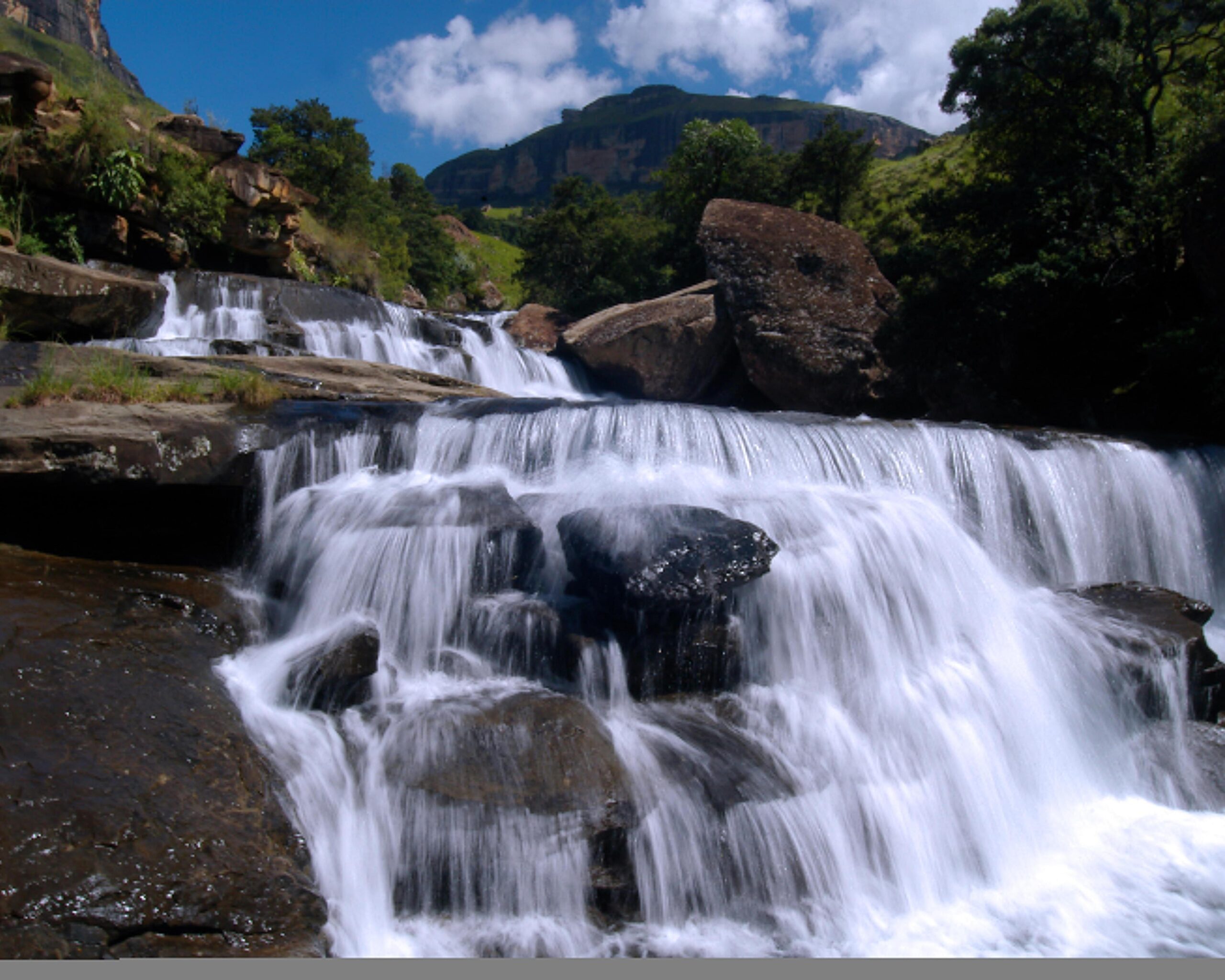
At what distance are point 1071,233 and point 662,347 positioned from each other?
24.9 feet

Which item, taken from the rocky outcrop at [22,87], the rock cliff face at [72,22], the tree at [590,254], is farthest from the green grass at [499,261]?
the rock cliff face at [72,22]

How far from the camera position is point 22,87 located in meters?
12.7

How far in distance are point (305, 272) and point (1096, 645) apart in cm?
1842

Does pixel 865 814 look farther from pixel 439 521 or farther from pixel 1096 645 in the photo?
pixel 439 521

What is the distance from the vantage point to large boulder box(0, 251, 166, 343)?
980 centimetres

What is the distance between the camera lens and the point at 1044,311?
13.0m

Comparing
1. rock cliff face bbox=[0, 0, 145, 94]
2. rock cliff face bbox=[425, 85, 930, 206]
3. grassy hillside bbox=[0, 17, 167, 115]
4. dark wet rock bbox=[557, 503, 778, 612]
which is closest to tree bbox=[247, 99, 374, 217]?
grassy hillside bbox=[0, 17, 167, 115]

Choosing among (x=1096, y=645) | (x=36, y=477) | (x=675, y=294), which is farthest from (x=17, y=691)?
(x=675, y=294)

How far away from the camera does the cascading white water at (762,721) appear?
420 cm

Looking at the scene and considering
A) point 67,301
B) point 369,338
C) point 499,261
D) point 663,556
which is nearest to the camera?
point 663,556

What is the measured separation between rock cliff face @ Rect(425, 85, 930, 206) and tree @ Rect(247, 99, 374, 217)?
125 m

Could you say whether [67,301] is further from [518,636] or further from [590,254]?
[590,254]

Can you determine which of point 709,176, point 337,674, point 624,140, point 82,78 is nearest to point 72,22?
point 624,140

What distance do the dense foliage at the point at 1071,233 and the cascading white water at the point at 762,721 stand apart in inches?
216
